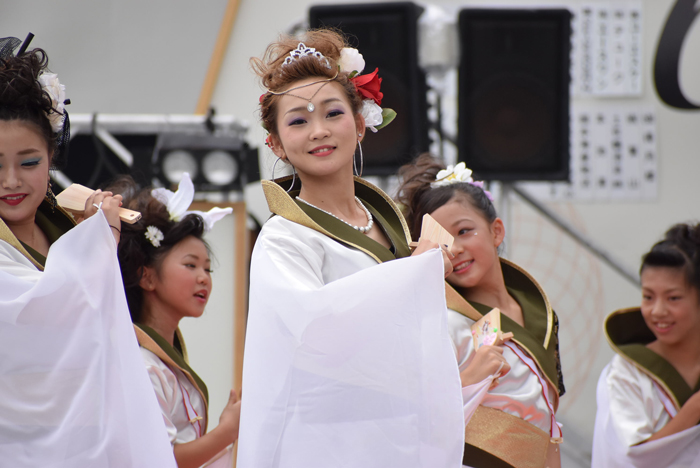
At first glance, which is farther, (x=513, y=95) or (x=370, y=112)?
(x=513, y=95)

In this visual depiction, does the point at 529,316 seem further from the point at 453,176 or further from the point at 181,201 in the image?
the point at 181,201

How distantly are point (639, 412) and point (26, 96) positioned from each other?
202 centimetres

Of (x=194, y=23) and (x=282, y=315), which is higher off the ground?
(x=194, y=23)

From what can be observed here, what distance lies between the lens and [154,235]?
7.84 ft

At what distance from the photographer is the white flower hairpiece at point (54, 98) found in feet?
6.10

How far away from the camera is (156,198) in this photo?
2.47 m

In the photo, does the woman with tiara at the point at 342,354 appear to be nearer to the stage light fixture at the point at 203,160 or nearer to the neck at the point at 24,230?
the neck at the point at 24,230

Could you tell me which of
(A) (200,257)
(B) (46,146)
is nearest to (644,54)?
(A) (200,257)

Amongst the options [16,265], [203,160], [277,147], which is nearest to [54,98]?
[16,265]

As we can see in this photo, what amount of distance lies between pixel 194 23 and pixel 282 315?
12.9 ft

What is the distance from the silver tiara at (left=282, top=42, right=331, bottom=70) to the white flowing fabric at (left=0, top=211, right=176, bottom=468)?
2.10 ft

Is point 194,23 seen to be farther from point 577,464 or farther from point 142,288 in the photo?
point 577,464

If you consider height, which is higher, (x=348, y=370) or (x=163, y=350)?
(x=348, y=370)

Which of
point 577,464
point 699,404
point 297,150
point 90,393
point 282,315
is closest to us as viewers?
point 282,315
